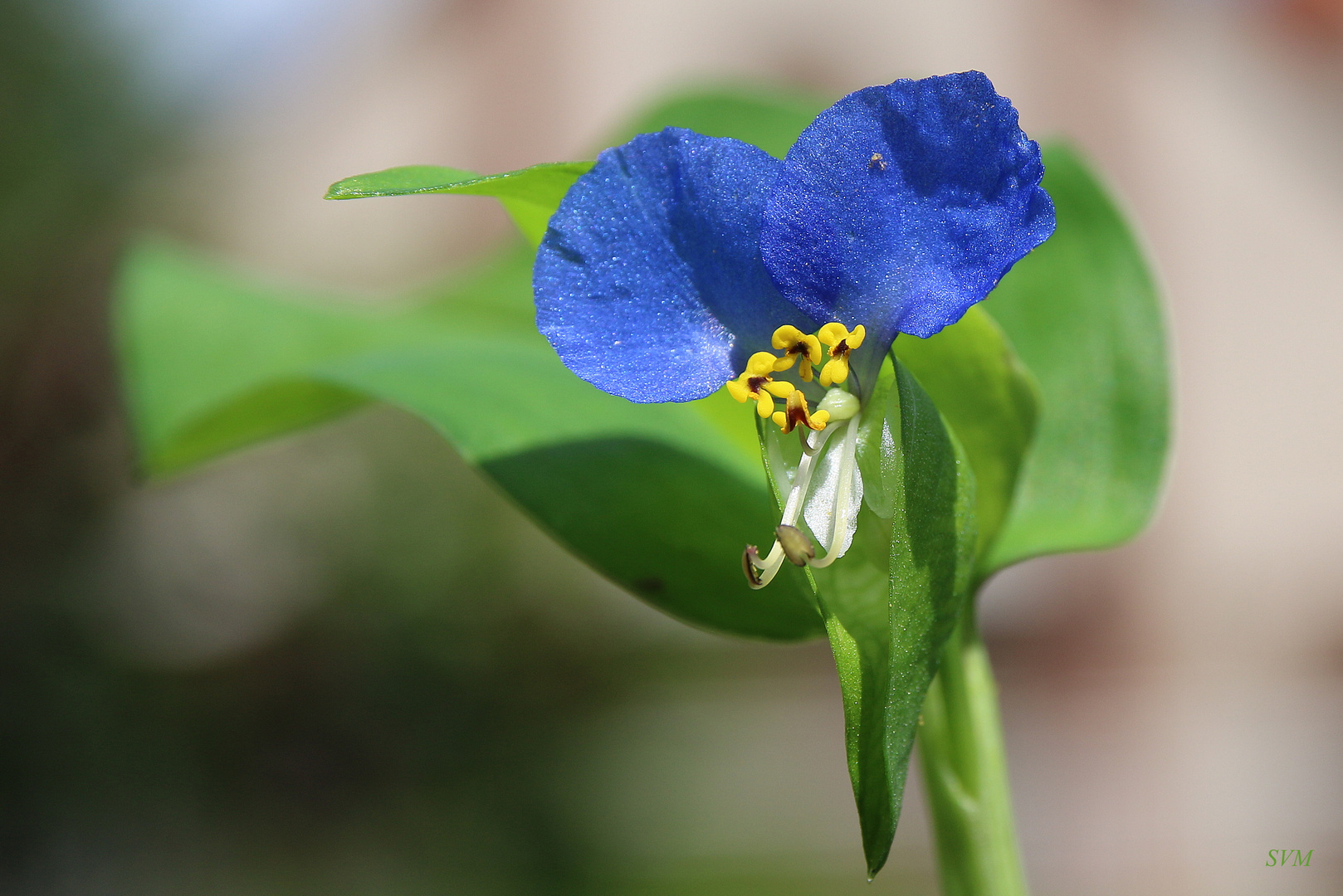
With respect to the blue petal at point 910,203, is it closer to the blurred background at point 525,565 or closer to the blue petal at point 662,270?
the blue petal at point 662,270

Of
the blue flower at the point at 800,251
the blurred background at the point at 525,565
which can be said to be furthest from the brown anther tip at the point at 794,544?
the blurred background at the point at 525,565

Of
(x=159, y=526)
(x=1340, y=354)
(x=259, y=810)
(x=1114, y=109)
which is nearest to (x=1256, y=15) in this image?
(x=1114, y=109)

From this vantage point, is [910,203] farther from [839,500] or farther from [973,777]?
[973,777]

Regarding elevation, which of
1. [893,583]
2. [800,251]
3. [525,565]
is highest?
[800,251]

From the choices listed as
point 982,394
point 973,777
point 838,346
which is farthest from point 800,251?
point 973,777

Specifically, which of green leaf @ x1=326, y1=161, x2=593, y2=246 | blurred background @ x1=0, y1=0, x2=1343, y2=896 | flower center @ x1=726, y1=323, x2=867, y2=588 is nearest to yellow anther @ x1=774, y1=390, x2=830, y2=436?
flower center @ x1=726, y1=323, x2=867, y2=588
